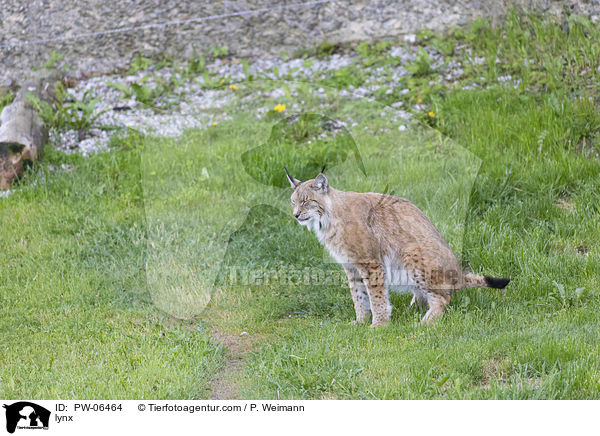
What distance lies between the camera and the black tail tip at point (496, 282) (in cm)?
522

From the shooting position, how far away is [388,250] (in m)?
5.53

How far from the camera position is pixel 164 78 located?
843 cm

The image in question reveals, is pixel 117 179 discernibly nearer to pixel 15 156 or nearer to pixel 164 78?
pixel 15 156

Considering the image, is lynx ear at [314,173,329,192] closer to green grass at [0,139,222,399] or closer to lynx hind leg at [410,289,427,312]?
lynx hind leg at [410,289,427,312]

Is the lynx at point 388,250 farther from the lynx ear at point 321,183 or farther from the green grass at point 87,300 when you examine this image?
the green grass at point 87,300

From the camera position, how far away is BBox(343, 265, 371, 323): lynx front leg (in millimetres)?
5598

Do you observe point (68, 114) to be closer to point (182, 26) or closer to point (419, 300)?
point (182, 26)

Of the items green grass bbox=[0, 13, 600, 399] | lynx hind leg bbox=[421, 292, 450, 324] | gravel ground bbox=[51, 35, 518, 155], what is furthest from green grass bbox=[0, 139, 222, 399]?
lynx hind leg bbox=[421, 292, 450, 324]

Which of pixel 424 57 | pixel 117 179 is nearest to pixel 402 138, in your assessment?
pixel 424 57

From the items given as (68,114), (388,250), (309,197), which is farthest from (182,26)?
(388,250)

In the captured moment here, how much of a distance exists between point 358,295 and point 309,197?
1.02 m

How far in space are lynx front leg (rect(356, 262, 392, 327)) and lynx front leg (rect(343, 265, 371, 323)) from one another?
0.15 metres

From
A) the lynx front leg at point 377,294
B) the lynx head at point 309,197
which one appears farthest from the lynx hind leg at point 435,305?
the lynx head at point 309,197

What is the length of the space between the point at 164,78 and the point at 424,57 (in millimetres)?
3160
